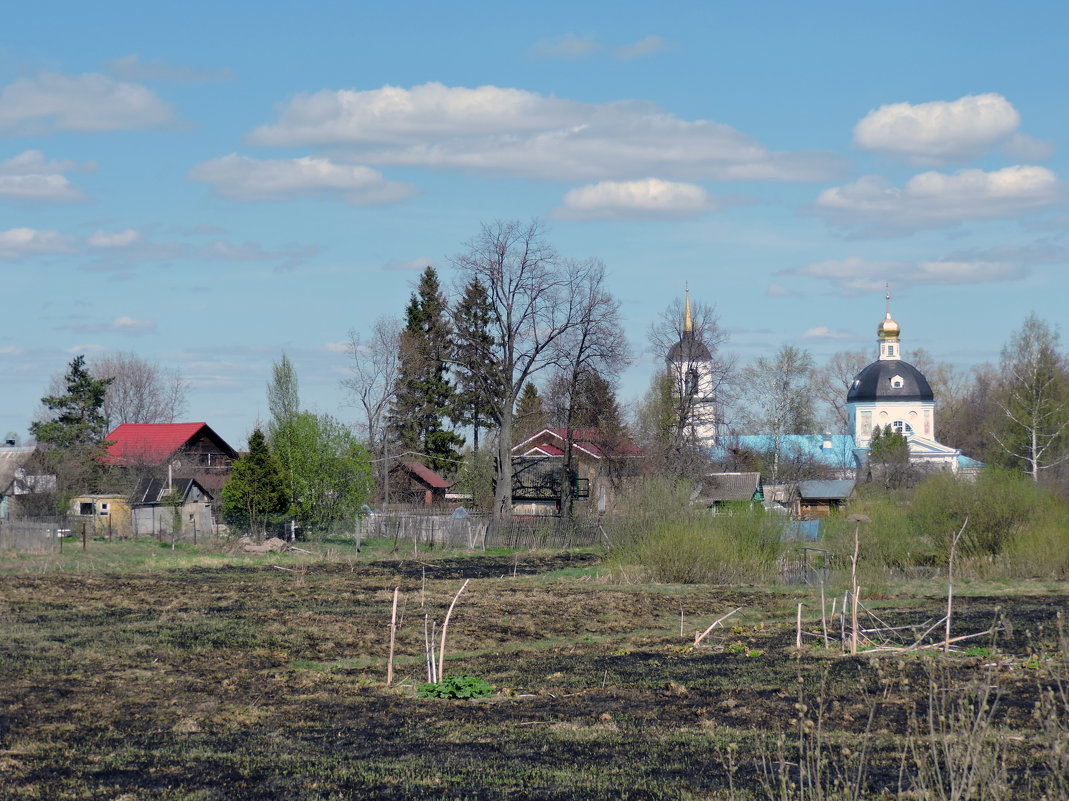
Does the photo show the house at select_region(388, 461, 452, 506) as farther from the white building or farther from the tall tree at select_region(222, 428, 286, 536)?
the white building

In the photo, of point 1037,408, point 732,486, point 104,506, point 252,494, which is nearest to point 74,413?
point 104,506

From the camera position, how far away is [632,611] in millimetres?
19641

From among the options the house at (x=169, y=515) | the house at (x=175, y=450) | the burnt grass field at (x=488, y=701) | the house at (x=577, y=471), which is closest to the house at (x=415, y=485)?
the house at (x=577, y=471)

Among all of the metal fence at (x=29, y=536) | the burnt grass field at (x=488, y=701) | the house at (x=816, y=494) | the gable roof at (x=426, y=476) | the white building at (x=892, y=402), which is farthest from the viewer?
the white building at (x=892, y=402)

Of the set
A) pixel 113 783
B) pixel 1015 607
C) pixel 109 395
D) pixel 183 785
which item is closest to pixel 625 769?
pixel 183 785

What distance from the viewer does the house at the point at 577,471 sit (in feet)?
158

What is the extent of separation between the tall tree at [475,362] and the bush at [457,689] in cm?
3403

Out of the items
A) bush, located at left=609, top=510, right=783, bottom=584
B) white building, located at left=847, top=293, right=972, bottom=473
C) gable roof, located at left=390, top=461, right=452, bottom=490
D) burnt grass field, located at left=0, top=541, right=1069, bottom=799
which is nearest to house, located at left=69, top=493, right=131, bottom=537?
gable roof, located at left=390, top=461, right=452, bottom=490

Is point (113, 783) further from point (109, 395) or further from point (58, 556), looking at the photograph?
point (109, 395)

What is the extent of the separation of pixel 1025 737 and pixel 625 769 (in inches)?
124

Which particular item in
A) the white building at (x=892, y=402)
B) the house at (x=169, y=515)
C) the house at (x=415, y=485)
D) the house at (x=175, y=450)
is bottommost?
the house at (x=169, y=515)

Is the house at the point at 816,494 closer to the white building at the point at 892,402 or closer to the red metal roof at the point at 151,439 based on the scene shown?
the white building at the point at 892,402

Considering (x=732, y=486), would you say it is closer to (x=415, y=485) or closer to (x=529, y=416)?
(x=529, y=416)

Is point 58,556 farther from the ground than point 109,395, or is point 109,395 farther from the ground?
point 109,395
